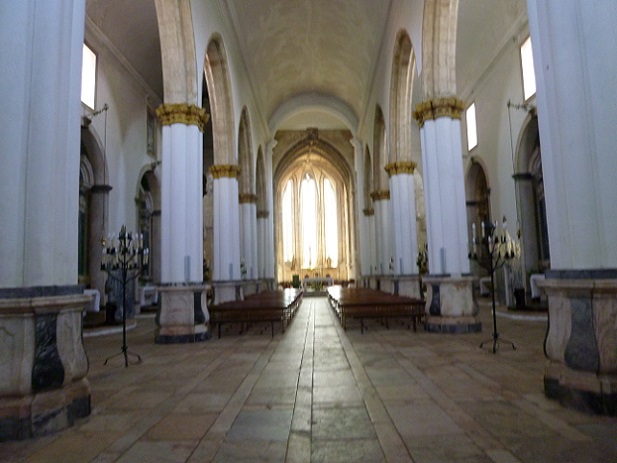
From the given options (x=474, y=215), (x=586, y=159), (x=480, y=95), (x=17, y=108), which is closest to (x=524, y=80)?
(x=480, y=95)

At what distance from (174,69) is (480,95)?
12.0m

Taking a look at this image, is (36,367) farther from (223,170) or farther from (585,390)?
(223,170)

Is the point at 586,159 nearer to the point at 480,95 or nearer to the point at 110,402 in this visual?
the point at 110,402

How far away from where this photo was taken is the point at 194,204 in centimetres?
970

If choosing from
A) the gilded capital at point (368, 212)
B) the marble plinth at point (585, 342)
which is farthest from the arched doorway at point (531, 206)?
the marble plinth at point (585, 342)

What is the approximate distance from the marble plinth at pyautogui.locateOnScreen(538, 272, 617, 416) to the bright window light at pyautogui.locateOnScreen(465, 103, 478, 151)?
15.1m

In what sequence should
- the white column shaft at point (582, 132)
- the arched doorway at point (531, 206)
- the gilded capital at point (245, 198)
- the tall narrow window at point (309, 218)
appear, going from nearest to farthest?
1. the white column shaft at point (582, 132)
2. the arched doorway at point (531, 206)
3. the gilded capital at point (245, 198)
4. the tall narrow window at point (309, 218)

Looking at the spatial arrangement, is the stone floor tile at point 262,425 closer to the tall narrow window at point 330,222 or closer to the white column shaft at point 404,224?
the white column shaft at point 404,224

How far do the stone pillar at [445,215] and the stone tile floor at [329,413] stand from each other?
2.04 metres

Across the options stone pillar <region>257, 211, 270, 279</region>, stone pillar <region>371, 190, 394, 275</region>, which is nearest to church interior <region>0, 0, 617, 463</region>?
stone pillar <region>371, 190, 394, 275</region>

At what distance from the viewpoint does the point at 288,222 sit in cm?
3919

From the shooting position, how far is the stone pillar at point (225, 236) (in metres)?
14.4

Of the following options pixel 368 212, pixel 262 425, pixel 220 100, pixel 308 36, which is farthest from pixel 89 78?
pixel 368 212

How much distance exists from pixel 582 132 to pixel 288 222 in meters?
35.3
